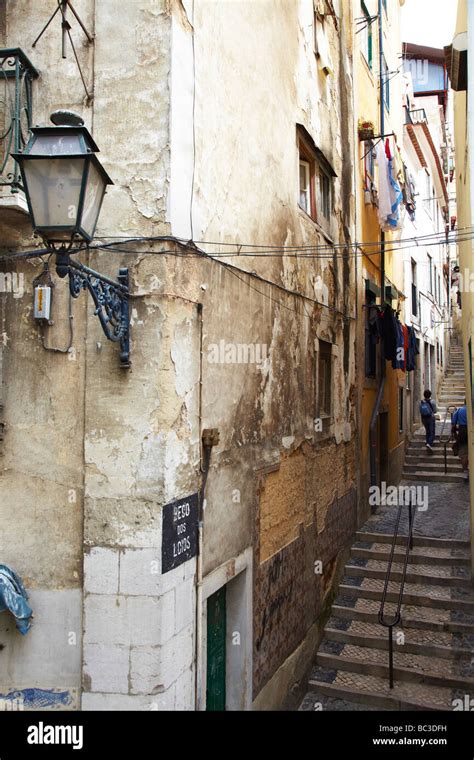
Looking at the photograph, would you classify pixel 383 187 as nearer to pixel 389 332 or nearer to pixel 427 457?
pixel 389 332

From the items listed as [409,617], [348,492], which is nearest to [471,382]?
[348,492]

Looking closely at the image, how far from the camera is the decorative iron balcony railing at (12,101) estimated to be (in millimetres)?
4422

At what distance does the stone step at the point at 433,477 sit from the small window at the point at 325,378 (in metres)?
6.20

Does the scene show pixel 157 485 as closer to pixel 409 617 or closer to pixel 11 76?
pixel 11 76

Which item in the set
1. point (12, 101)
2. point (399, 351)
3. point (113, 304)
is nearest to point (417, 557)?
point (399, 351)

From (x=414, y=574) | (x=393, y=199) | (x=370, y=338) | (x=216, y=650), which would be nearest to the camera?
(x=216, y=650)

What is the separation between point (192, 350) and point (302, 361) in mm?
3741

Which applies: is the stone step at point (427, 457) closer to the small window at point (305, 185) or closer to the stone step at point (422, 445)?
the stone step at point (422, 445)

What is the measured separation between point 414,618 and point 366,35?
11701mm

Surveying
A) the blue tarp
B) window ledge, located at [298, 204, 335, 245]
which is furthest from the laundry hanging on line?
the blue tarp

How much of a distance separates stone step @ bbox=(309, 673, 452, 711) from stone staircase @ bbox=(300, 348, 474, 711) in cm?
1

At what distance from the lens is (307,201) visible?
912 centimetres

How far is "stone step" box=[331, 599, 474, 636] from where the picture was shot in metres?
8.55

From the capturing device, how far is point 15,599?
4.46 m
